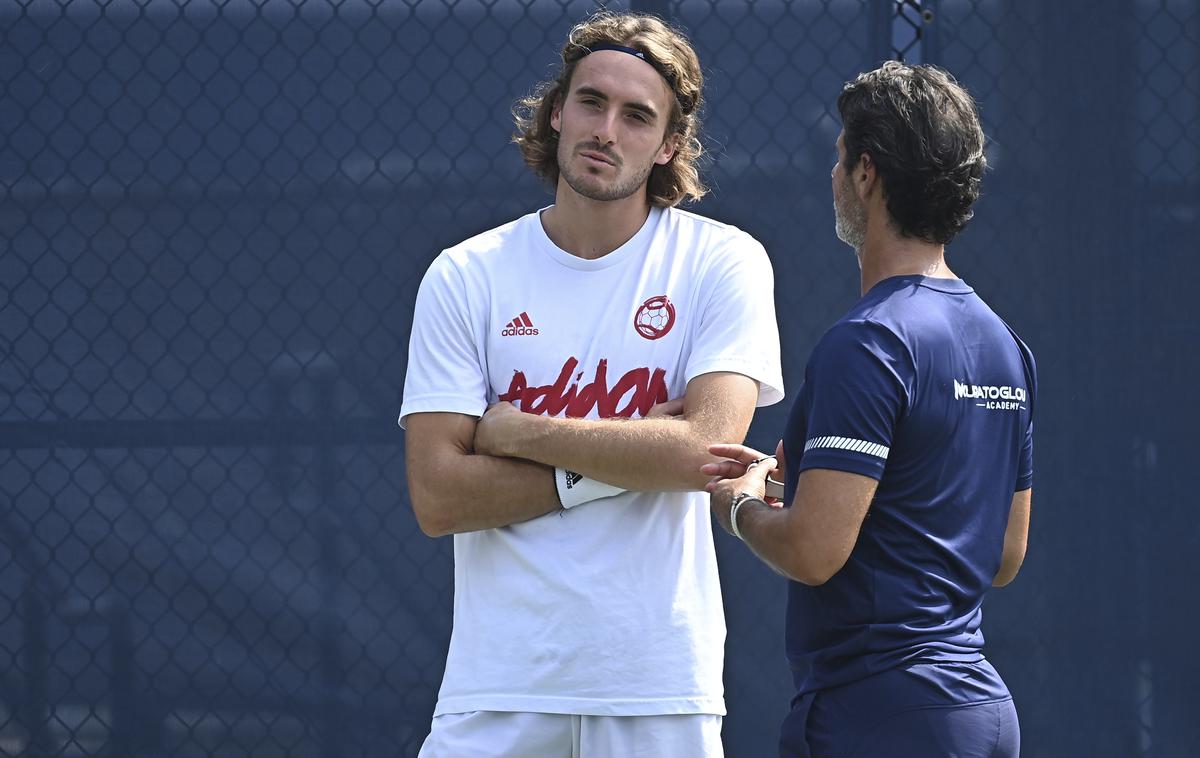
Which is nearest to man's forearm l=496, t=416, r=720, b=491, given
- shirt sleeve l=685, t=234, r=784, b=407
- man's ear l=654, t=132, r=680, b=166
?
shirt sleeve l=685, t=234, r=784, b=407

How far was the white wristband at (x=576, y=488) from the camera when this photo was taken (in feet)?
5.93

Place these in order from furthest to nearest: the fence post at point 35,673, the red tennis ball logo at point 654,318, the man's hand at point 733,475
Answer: the fence post at point 35,673 → the red tennis ball logo at point 654,318 → the man's hand at point 733,475

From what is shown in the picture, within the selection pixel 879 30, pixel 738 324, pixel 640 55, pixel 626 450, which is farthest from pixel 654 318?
pixel 879 30

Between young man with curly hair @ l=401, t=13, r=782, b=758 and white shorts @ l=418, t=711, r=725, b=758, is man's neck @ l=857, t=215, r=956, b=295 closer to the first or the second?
young man with curly hair @ l=401, t=13, r=782, b=758

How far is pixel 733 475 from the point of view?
1.72m

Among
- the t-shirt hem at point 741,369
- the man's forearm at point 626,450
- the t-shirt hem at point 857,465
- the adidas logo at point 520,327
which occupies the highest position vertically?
the adidas logo at point 520,327

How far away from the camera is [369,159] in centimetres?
337

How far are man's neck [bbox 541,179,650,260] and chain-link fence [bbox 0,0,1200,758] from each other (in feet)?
4.57

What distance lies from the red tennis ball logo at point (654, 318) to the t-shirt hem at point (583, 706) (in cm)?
53

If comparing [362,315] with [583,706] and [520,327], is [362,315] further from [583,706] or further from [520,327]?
[583,706]

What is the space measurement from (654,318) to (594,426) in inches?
7.9

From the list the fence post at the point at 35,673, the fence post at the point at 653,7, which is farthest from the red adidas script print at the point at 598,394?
the fence post at the point at 35,673

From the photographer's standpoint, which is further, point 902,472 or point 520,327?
point 520,327

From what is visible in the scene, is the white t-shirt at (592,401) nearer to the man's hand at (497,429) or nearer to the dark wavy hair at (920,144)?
the man's hand at (497,429)
